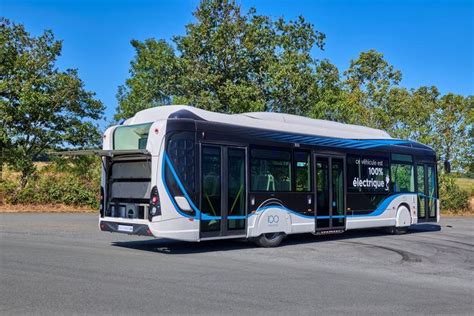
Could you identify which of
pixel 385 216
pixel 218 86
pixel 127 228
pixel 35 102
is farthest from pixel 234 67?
pixel 127 228

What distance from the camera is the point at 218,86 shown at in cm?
2792

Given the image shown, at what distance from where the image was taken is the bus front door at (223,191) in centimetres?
1158

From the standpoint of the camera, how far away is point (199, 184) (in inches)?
451

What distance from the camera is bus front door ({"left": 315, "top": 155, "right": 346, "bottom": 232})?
1432cm

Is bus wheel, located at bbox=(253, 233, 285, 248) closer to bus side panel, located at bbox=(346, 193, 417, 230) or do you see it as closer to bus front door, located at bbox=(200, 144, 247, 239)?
bus front door, located at bbox=(200, 144, 247, 239)

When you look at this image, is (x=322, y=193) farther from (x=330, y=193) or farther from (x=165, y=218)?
(x=165, y=218)

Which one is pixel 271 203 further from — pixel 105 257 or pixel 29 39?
pixel 29 39

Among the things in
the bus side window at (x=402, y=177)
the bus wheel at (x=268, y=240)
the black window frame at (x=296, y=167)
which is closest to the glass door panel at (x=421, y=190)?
the bus side window at (x=402, y=177)

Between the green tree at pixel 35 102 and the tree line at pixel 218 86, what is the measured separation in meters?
0.05

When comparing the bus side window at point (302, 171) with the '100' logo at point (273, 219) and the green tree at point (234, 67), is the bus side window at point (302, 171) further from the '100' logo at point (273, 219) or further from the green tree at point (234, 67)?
the green tree at point (234, 67)

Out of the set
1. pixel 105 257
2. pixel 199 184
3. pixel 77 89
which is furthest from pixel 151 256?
pixel 77 89

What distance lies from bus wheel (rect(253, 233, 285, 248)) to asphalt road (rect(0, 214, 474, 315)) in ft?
0.72

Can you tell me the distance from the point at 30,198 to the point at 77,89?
5694mm

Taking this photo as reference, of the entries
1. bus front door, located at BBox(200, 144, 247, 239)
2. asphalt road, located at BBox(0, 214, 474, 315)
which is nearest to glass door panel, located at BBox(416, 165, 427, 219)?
asphalt road, located at BBox(0, 214, 474, 315)
